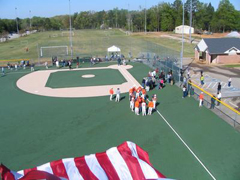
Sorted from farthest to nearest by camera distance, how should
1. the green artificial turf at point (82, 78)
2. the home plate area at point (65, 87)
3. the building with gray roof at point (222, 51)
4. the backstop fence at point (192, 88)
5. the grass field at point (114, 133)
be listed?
the building with gray roof at point (222, 51)
the green artificial turf at point (82, 78)
the home plate area at point (65, 87)
the backstop fence at point (192, 88)
the grass field at point (114, 133)

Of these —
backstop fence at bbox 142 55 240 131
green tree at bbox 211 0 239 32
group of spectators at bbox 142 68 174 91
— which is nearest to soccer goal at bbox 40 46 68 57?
backstop fence at bbox 142 55 240 131

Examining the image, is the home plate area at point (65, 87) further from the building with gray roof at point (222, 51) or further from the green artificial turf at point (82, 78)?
the building with gray roof at point (222, 51)

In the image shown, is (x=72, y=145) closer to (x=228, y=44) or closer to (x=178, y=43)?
(x=228, y=44)

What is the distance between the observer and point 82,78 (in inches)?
1190

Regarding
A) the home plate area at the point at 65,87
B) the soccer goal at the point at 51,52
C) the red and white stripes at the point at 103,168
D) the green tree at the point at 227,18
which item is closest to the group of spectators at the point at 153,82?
the home plate area at the point at 65,87

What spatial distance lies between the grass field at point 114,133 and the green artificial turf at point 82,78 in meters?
5.47

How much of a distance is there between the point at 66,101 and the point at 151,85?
8.68 meters

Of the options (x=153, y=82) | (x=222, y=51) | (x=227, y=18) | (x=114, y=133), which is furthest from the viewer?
(x=227, y=18)

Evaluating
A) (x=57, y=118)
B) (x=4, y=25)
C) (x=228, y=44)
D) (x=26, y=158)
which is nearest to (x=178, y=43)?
(x=228, y=44)

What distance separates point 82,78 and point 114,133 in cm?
1600

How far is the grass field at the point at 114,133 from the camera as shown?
12.3 meters

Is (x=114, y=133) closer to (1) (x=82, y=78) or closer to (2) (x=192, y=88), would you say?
(2) (x=192, y=88)

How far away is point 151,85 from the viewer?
2492 centimetres

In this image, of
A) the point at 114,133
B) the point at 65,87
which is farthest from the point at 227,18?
the point at 114,133
